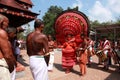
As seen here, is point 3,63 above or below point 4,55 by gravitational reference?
below

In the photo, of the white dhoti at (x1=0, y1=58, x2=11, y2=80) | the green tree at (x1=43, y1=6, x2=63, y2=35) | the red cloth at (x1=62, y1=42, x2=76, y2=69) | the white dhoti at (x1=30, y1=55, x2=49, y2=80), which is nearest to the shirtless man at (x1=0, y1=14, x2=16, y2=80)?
the white dhoti at (x1=0, y1=58, x2=11, y2=80)

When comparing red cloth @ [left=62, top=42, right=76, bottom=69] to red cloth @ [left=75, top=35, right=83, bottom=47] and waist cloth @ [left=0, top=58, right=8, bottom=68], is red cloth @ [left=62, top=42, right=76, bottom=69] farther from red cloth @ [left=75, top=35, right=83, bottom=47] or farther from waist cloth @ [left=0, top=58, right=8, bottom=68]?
waist cloth @ [left=0, top=58, right=8, bottom=68]

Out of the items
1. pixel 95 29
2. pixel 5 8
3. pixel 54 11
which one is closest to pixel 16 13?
pixel 5 8

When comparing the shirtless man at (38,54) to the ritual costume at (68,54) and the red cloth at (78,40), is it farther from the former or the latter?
the red cloth at (78,40)

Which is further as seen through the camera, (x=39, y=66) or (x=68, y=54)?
(x=68, y=54)

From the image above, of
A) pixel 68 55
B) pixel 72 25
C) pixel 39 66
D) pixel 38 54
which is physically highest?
pixel 72 25


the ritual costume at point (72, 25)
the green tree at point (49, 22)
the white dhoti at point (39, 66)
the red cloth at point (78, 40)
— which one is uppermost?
the green tree at point (49, 22)

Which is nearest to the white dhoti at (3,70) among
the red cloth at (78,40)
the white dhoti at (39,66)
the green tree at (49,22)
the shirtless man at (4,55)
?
the shirtless man at (4,55)

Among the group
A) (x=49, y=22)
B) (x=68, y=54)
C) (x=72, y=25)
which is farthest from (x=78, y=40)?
(x=49, y=22)

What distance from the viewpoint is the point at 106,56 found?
13.5 m

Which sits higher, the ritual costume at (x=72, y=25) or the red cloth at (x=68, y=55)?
the ritual costume at (x=72, y=25)

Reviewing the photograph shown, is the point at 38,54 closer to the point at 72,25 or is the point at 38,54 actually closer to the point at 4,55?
the point at 4,55

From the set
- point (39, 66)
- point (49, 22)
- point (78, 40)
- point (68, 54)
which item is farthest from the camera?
point (49, 22)

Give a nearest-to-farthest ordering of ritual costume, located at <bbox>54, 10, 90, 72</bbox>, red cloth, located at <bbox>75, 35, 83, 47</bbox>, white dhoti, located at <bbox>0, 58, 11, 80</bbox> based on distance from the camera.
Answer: white dhoti, located at <bbox>0, 58, 11, 80</bbox>
red cloth, located at <bbox>75, 35, 83, 47</bbox>
ritual costume, located at <bbox>54, 10, 90, 72</bbox>
